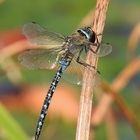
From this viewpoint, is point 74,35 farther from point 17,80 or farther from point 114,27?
point 114,27

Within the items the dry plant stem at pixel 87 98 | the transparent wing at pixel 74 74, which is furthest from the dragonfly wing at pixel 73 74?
the dry plant stem at pixel 87 98

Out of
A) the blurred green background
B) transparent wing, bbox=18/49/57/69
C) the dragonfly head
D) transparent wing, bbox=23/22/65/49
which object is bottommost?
the dragonfly head

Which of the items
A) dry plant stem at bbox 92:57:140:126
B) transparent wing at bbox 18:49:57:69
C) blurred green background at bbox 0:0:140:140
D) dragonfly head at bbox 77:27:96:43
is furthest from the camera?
blurred green background at bbox 0:0:140:140

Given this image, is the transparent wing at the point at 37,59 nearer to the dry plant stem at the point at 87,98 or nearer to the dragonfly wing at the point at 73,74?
the dragonfly wing at the point at 73,74

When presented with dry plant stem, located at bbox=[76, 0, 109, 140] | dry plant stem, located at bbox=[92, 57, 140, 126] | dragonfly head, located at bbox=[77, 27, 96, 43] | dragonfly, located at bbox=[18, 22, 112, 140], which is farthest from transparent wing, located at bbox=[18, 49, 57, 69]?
dry plant stem, located at bbox=[76, 0, 109, 140]

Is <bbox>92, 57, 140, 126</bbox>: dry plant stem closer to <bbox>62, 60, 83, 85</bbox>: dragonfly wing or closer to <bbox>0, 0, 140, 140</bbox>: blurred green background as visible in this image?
<bbox>62, 60, 83, 85</bbox>: dragonfly wing

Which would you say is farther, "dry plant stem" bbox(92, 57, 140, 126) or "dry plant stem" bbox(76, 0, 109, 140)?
"dry plant stem" bbox(92, 57, 140, 126)

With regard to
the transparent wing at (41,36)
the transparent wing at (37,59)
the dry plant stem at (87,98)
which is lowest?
the dry plant stem at (87,98)

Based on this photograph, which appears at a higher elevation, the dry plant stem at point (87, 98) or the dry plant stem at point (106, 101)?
the dry plant stem at point (106, 101)
